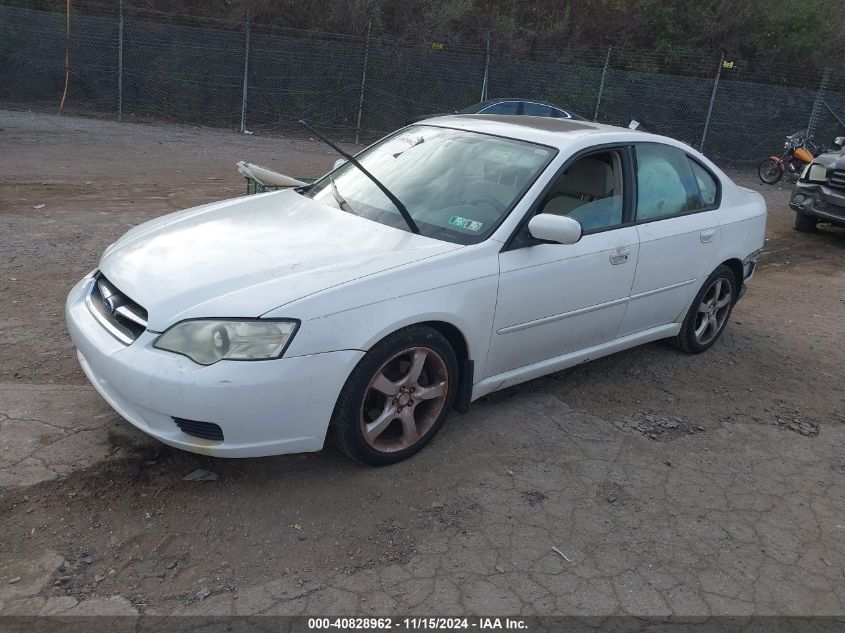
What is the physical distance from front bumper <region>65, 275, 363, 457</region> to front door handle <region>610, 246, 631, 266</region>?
182cm

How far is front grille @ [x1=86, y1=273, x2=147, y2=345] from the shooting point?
3354 mm

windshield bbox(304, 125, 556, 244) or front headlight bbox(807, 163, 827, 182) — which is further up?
windshield bbox(304, 125, 556, 244)

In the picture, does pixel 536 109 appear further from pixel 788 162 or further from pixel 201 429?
pixel 201 429

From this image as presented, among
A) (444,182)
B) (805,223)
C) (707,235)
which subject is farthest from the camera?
(805,223)

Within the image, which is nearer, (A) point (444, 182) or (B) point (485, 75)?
(A) point (444, 182)

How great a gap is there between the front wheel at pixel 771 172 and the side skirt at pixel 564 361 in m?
12.8

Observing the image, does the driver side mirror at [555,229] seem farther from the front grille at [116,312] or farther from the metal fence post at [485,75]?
the metal fence post at [485,75]

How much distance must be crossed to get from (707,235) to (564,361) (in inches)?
59.0

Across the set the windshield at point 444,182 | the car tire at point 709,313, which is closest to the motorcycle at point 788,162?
the car tire at point 709,313

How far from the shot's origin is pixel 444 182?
14.1ft

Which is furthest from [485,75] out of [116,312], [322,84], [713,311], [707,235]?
[116,312]

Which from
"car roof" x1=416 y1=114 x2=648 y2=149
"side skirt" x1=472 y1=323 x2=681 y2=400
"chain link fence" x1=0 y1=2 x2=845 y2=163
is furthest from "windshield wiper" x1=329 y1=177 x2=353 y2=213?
"chain link fence" x1=0 y1=2 x2=845 y2=163

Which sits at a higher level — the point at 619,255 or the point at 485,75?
the point at 485,75

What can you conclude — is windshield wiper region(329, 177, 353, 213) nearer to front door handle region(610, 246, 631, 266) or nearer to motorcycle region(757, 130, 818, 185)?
front door handle region(610, 246, 631, 266)
